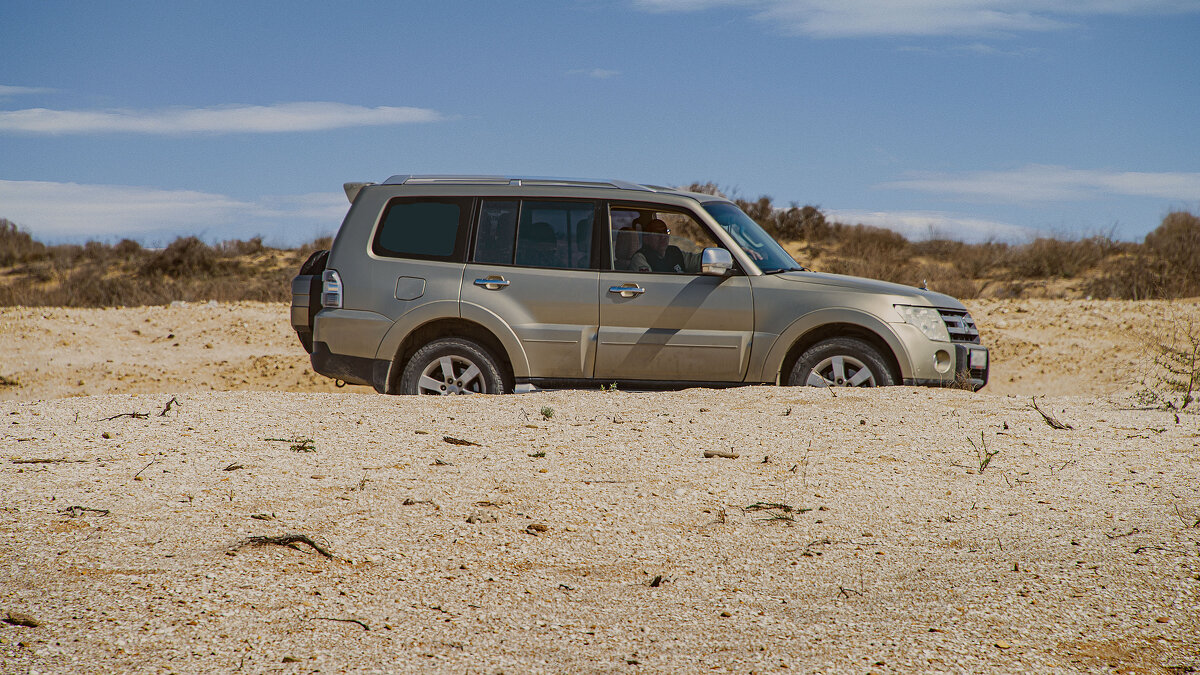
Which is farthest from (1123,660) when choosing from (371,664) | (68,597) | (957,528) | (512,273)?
(512,273)

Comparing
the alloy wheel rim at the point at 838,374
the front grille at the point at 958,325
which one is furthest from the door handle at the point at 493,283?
the front grille at the point at 958,325

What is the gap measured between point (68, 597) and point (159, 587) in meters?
0.33

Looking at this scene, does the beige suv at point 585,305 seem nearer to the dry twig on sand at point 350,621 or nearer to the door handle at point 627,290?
the door handle at point 627,290

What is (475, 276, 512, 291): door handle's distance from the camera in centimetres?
760

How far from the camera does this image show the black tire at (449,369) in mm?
7664

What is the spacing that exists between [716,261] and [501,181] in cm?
186

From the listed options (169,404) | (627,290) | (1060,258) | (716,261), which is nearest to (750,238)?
(716,261)

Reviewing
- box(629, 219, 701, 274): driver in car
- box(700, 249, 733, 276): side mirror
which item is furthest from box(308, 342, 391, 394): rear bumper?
box(700, 249, 733, 276): side mirror

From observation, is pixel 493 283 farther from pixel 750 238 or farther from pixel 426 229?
pixel 750 238

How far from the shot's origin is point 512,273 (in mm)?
7641

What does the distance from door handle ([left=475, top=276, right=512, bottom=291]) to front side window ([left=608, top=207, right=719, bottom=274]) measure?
87cm

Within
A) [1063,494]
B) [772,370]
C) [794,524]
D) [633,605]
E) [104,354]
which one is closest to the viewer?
[633,605]

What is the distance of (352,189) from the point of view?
320 inches

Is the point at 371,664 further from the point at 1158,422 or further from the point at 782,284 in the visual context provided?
the point at 1158,422
